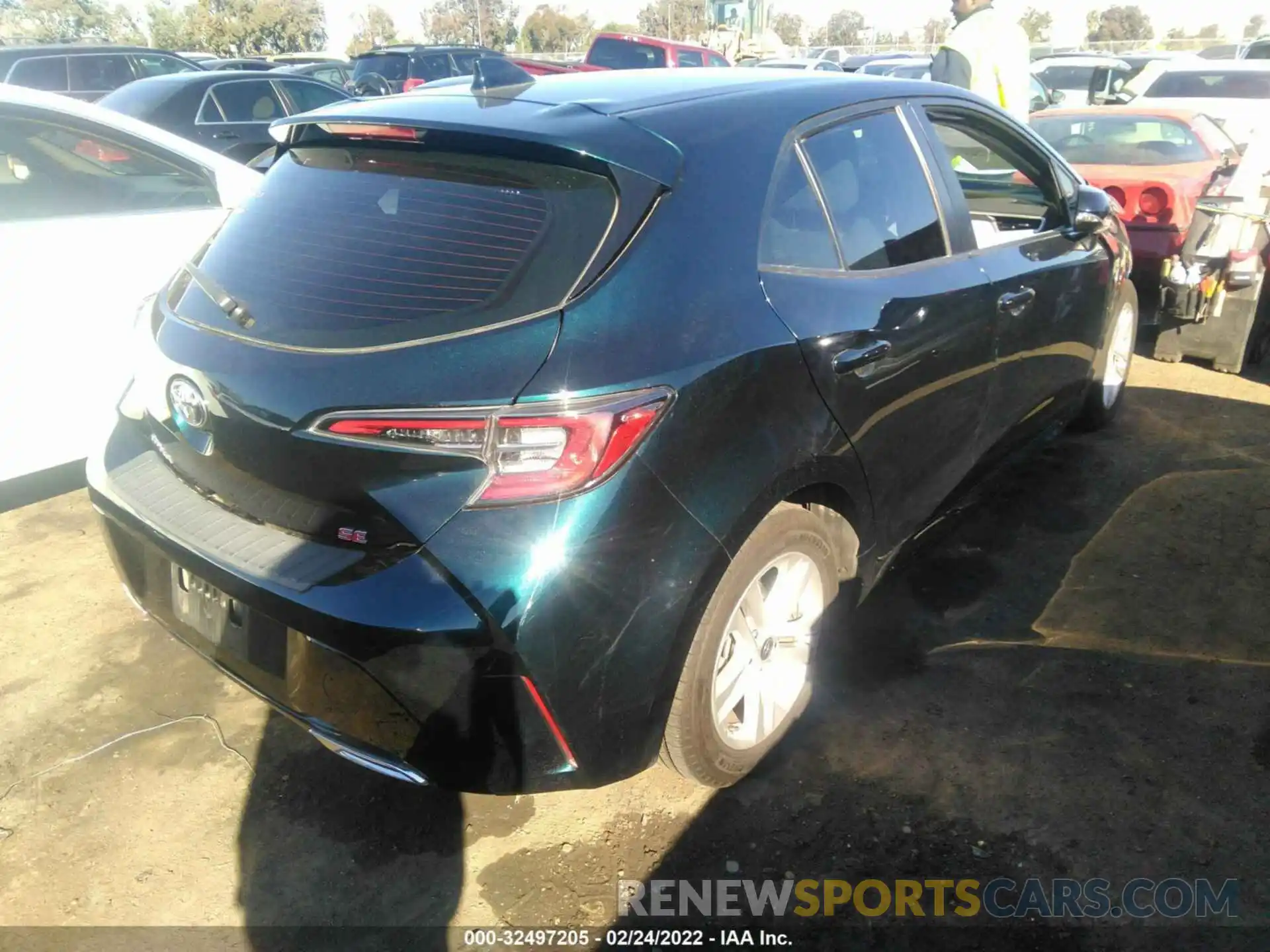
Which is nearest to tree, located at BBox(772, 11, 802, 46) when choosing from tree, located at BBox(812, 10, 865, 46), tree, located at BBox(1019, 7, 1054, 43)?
tree, located at BBox(812, 10, 865, 46)

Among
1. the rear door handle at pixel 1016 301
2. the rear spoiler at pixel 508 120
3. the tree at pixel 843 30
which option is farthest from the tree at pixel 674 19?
the rear spoiler at pixel 508 120

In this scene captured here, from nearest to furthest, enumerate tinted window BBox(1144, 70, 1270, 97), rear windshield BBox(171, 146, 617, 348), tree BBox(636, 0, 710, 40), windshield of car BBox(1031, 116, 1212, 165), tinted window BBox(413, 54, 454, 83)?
rear windshield BBox(171, 146, 617, 348) → windshield of car BBox(1031, 116, 1212, 165) → tinted window BBox(1144, 70, 1270, 97) → tinted window BBox(413, 54, 454, 83) → tree BBox(636, 0, 710, 40)

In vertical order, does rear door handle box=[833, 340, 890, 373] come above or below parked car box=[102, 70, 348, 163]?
below

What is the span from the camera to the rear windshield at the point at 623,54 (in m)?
A: 16.4

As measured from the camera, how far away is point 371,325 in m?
2.08

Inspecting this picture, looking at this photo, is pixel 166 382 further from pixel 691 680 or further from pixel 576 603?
pixel 691 680

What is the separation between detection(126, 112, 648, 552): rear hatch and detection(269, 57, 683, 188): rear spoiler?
36 mm

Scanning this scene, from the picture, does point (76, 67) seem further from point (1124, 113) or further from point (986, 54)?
point (1124, 113)

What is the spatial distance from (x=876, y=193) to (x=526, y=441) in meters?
1.49

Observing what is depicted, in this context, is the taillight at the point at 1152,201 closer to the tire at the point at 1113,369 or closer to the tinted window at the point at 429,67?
the tire at the point at 1113,369

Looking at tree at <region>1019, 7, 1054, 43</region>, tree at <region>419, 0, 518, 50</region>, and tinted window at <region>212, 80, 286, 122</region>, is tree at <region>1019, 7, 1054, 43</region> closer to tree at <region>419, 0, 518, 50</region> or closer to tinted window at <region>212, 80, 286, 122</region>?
tree at <region>419, 0, 518, 50</region>

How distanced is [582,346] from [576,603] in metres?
0.51

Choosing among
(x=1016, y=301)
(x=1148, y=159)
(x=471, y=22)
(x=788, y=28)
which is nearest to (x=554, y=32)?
(x=471, y=22)

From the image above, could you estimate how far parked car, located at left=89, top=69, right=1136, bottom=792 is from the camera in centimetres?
193
